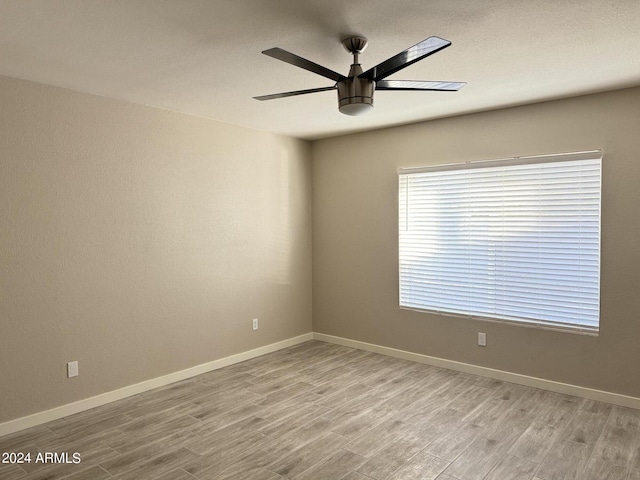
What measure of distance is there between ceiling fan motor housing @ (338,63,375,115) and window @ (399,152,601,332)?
2111 mm

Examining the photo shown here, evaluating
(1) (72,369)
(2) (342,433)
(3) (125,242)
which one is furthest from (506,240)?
(1) (72,369)

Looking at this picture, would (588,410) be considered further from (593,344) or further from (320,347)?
(320,347)

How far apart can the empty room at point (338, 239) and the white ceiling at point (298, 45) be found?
2 centimetres

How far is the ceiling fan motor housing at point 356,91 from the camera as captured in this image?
2375 millimetres

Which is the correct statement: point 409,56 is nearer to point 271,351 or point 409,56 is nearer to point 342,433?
point 342,433

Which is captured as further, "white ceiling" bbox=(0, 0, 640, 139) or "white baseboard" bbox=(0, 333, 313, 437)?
"white baseboard" bbox=(0, 333, 313, 437)

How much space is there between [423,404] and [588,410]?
49.0 inches

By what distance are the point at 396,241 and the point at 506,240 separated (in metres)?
1.17

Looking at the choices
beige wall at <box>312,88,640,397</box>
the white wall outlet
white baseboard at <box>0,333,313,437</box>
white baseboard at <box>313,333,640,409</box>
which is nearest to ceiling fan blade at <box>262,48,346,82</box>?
beige wall at <box>312,88,640,397</box>

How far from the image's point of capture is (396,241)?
4770mm

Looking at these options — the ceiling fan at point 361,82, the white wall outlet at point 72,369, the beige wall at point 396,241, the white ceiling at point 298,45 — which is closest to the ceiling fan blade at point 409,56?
the ceiling fan at point 361,82

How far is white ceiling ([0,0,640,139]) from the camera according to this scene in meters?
2.13

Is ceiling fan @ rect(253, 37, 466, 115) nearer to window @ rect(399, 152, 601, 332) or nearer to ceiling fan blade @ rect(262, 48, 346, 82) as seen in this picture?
ceiling fan blade @ rect(262, 48, 346, 82)

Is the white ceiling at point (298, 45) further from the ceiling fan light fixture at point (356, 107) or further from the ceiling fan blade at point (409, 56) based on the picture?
the ceiling fan light fixture at point (356, 107)
